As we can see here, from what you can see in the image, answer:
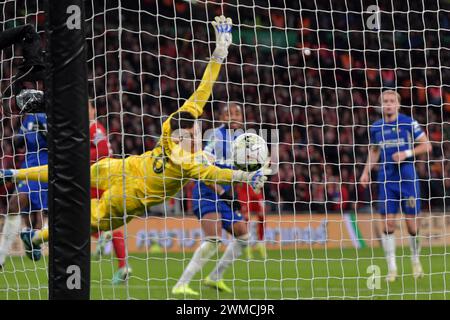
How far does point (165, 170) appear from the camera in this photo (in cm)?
689

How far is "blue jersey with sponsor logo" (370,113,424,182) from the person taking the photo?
9195mm

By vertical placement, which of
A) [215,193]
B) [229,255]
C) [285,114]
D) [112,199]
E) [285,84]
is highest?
[285,114]

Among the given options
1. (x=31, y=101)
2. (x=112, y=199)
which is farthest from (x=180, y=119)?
(x=31, y=101)

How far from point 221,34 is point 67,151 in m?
2.06

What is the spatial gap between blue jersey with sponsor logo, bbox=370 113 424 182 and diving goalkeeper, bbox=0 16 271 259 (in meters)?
2.77

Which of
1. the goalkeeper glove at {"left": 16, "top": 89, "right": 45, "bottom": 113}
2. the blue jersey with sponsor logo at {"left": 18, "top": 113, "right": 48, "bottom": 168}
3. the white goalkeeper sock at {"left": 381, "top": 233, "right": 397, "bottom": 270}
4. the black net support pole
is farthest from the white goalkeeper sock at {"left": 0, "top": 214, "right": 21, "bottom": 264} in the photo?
the black net support pole

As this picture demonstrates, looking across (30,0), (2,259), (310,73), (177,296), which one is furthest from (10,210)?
(310,73)

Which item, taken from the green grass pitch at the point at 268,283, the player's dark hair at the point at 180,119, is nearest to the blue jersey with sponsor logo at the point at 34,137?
the green grass pitch at the point at 268,283

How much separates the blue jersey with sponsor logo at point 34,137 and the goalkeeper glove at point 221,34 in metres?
2.62

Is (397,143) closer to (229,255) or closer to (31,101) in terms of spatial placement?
(229,255)

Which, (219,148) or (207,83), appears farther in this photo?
(219,148)

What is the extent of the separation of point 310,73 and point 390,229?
5172mm

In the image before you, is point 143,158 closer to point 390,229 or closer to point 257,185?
point 257,185

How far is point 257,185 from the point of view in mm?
6246
